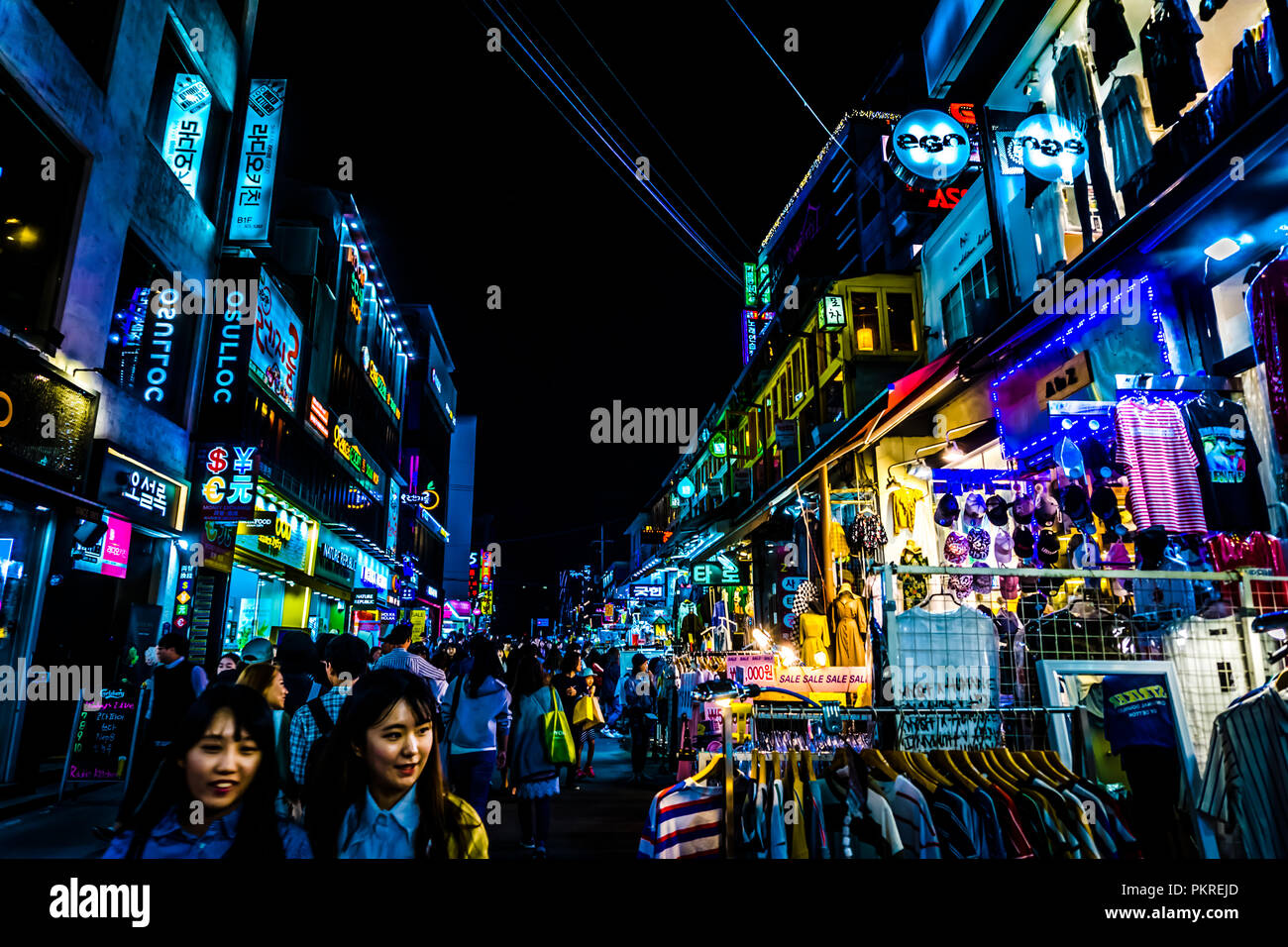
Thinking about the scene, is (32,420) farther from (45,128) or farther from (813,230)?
(813,230)

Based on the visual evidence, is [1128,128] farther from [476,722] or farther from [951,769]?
[476,722]

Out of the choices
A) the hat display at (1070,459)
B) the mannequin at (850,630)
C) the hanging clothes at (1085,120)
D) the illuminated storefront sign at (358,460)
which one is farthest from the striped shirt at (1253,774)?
the illuminated storefront sign at (358,460)

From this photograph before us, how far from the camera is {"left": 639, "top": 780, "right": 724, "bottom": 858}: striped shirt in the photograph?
13.3 ft

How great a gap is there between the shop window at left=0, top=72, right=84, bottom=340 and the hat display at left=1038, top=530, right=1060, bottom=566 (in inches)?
519

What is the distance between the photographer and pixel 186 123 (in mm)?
15219

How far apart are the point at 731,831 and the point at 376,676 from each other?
239cm

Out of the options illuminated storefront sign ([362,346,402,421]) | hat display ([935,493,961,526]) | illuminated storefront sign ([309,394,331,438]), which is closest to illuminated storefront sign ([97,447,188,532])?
illuminated storefront sign ([309,394,331,438])

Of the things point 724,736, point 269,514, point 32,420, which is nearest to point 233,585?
point 269,514

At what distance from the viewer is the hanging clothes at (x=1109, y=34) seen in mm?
8023

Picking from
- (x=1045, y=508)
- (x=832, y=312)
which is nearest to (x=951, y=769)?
(x=1045, y=508)

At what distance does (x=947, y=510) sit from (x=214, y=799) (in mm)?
9470

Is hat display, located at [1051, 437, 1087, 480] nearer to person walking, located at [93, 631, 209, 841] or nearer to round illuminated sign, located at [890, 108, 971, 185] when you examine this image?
round illuminated sign, located at [890, 108, 971, 185]

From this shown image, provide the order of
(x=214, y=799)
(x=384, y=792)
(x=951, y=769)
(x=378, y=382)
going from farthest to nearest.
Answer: (x=378, y=382) → (x=951, y=769) → (x=384, y=792) → (x=214, y=799)

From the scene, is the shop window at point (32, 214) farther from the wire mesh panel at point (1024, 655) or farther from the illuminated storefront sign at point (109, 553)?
the wire mesh panel at point (1024, 655)
